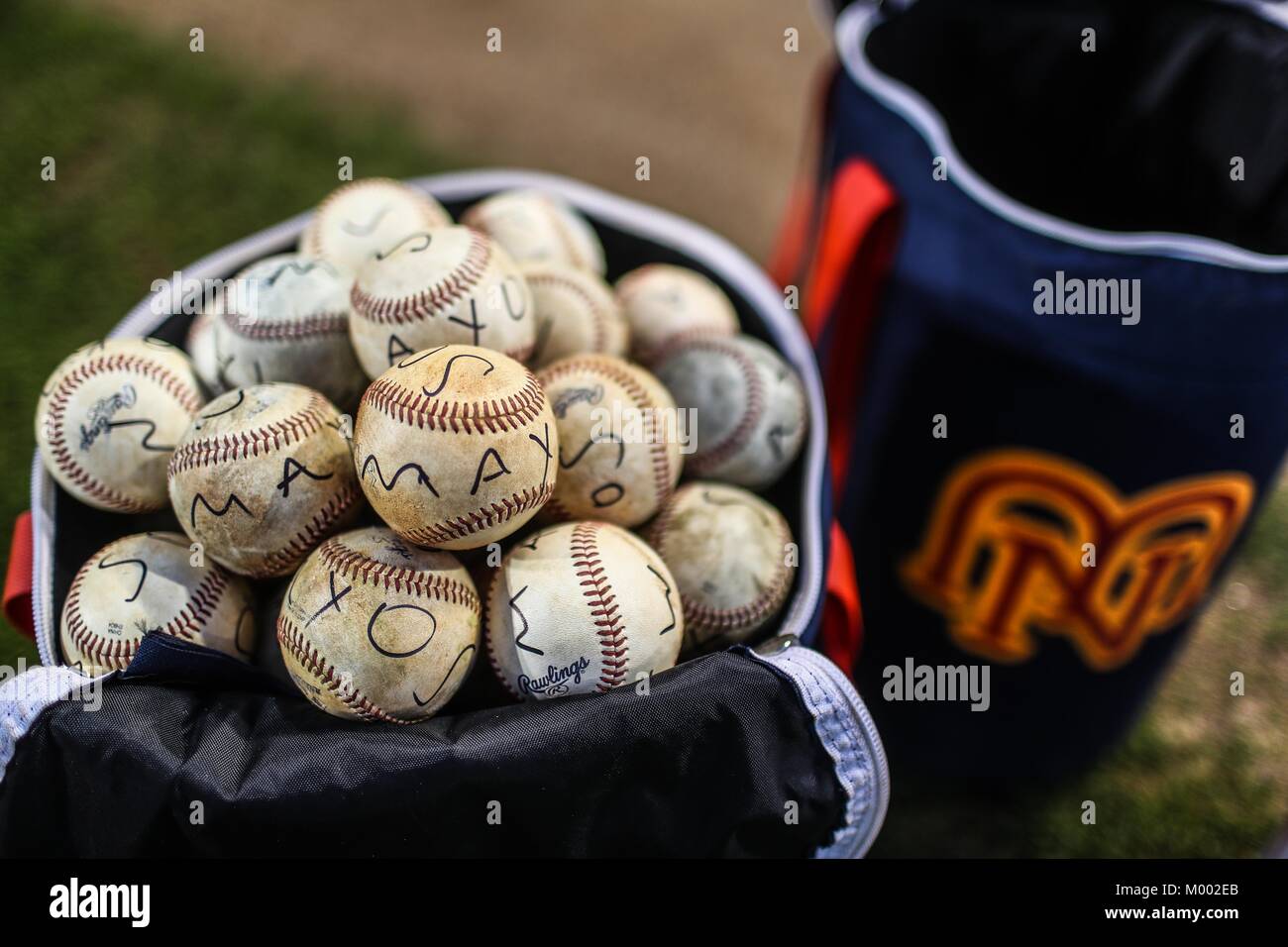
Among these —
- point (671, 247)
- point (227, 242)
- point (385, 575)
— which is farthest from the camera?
point (227, 242)

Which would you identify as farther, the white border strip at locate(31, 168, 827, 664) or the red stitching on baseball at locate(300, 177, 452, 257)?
the red stitching on baseball at locate(300, 177, 452, 257)

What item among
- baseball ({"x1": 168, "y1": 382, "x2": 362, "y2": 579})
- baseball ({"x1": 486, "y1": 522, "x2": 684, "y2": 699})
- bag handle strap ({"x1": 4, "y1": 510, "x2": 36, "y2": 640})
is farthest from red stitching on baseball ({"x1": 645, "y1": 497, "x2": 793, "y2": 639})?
bag handle strap ({"x1": 4, "y1": 510, "x2": 36, "y2": 640})

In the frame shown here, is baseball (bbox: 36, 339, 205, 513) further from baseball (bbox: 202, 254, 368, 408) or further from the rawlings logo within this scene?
the rawlings logo

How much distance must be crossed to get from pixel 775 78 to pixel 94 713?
136 inches

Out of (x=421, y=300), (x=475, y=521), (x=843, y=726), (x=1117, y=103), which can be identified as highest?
(x=1117, y=103)

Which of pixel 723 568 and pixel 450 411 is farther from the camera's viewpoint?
pixel 723 568

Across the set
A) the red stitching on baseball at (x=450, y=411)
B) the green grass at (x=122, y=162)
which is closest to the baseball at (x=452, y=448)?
the red stitching on baseball at (x=450, y=411)

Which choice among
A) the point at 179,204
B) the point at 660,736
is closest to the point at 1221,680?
the point at 660,736

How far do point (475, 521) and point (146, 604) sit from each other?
0.41 metres

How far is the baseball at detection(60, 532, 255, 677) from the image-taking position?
1180 mm

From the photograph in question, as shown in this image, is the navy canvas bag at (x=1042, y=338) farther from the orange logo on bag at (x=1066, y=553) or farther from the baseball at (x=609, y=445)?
the baseball at (x=609, y=445)

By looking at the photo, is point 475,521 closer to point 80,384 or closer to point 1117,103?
point 80,384

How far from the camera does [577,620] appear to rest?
1.16 metres

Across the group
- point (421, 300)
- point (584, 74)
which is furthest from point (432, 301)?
point (584, 74)
